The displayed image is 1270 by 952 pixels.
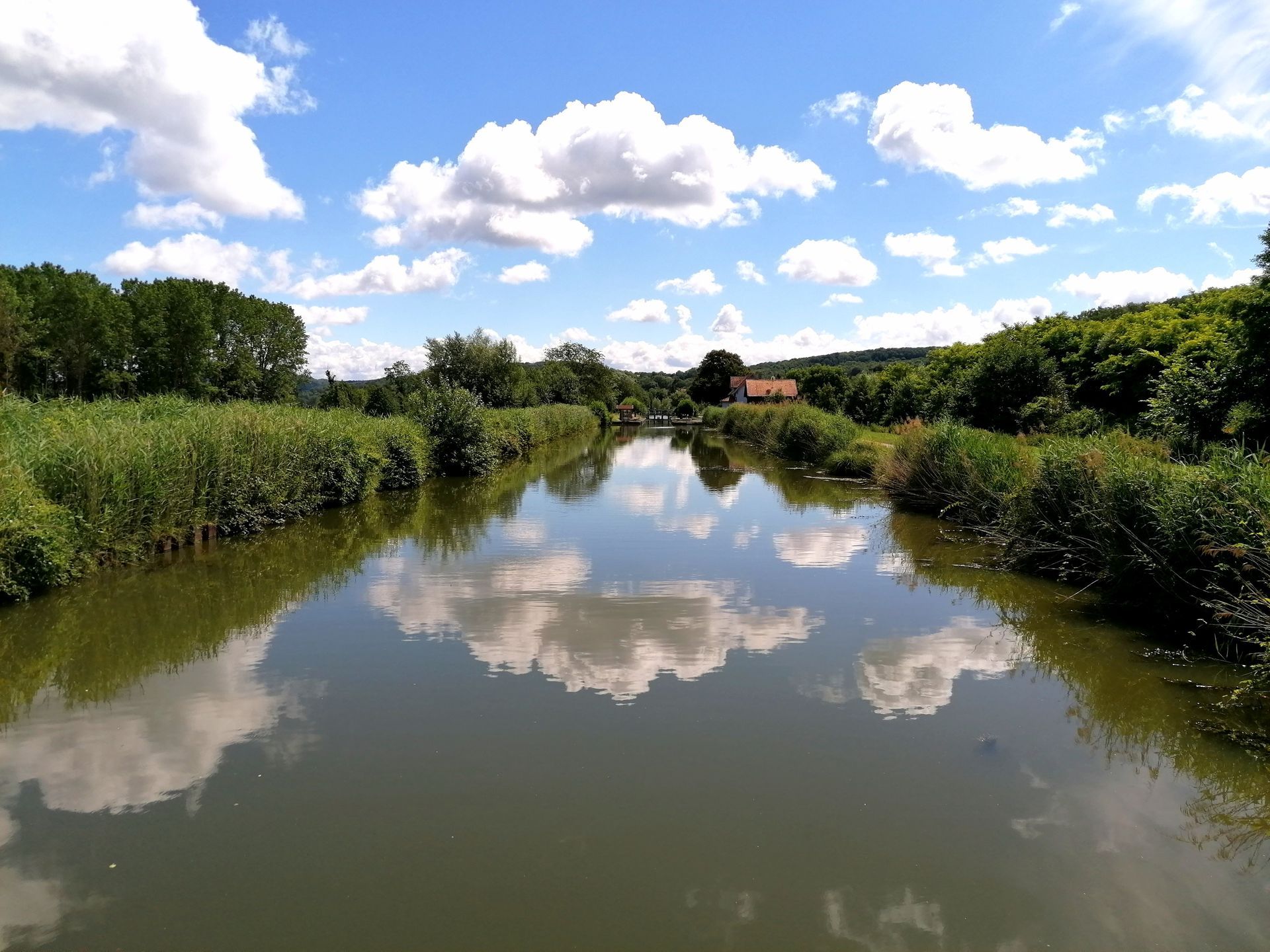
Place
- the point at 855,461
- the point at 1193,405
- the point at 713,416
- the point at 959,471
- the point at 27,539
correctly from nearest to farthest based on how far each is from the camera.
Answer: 1. the point at 27,539
2. the point at 1193,405
3. the point at 959,471
4. the point at 855,461
5. the point at 713,416

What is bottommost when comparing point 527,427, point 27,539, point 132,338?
point 27,539

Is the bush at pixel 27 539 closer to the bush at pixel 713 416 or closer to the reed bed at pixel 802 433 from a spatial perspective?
the reed bed at pixel 802 433

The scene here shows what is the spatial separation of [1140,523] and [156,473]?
42.7 ft

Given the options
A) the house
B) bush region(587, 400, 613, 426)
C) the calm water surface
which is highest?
the house

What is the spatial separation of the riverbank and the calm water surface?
639 millimetres

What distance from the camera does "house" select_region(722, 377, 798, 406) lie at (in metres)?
79.1

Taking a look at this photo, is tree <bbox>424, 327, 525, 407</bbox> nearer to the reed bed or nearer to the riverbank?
the reed bed

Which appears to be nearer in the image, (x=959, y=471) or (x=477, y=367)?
(x=959, y=471)

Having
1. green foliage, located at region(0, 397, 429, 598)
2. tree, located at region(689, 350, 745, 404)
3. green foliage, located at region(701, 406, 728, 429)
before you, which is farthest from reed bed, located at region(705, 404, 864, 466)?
tree, located at region(689, 350, 745, 404)

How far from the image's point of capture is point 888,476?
19.6 metres

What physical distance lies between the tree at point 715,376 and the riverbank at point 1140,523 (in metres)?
85.8

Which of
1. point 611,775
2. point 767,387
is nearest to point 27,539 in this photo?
point 611,775

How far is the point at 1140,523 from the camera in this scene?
8656 millimetres

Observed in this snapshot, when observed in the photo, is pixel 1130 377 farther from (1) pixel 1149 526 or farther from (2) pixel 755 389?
(2) pixel 755 389
